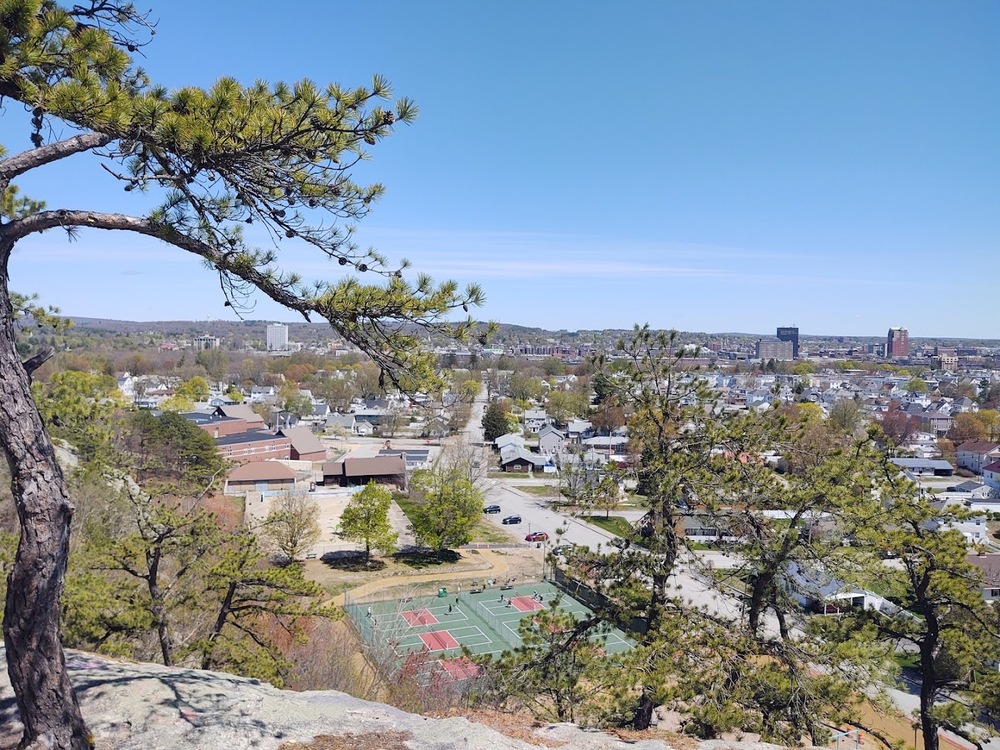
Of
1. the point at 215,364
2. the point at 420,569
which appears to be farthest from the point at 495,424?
the point at 215,364

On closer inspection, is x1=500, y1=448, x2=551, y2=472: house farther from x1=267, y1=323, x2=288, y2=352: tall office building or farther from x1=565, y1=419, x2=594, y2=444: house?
x1=267, y1=323, x2=288, y2=352: tall office building

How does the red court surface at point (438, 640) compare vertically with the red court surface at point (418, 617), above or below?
above

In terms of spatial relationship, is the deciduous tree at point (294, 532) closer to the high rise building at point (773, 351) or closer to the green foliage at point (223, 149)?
the green foliage at point (223, 149)

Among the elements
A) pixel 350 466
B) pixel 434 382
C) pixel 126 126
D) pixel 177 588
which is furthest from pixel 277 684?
pixel 350 466

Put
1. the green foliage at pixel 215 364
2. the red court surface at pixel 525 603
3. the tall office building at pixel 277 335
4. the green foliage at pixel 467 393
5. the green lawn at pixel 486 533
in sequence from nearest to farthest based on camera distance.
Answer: the green foliage at pixel 467 393 < the red court surface at pixel 525 603 < the green lawn at pixel 486 533 < the green foliage at pixel 215 364 < the tall office building at pixel 277 335

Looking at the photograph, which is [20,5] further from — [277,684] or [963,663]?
[963,663]

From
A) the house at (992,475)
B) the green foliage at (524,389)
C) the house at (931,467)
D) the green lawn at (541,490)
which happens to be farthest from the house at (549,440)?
the house at (992,475)
